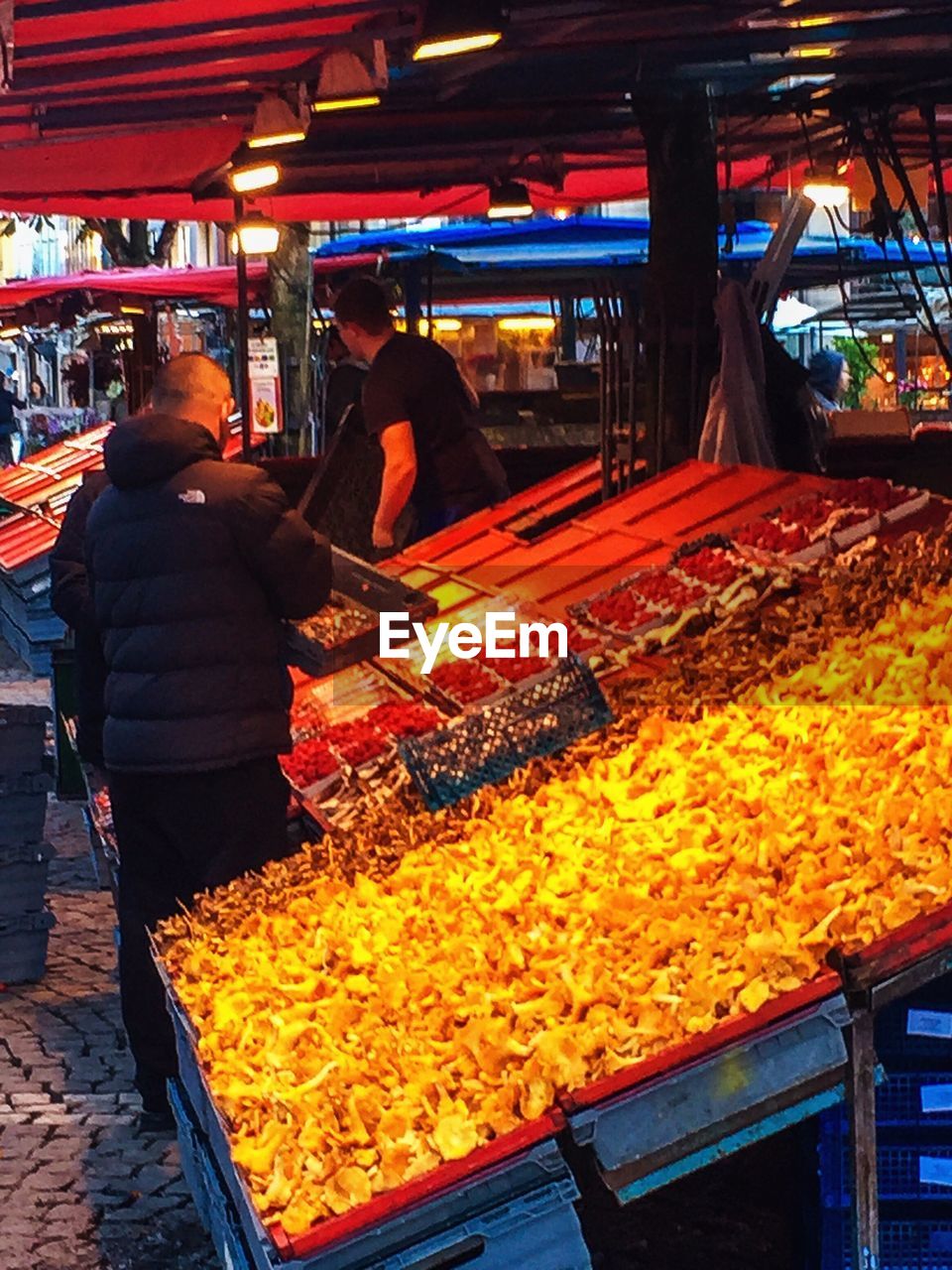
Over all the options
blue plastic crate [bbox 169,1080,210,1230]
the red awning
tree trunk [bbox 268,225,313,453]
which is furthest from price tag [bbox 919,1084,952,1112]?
the red awning

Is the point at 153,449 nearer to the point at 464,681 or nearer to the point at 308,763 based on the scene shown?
the point at 308,763

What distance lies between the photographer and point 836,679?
436cm

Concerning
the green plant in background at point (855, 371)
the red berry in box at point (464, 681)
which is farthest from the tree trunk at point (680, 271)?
the green plant in background at point (855, 371)

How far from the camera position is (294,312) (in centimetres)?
1573

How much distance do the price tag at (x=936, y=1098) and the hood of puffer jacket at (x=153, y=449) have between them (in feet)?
8.95

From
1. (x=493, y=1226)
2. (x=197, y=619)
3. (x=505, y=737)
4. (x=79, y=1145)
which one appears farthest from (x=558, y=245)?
(x=493, y=1226)

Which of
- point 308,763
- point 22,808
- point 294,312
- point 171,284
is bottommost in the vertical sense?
point 22,808

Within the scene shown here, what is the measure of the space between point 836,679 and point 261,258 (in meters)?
16.4

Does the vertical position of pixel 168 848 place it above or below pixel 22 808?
above

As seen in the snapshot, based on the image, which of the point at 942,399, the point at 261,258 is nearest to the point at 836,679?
the point at 261,258

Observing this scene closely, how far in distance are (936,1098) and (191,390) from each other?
2952 mm

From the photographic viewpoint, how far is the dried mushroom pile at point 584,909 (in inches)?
127

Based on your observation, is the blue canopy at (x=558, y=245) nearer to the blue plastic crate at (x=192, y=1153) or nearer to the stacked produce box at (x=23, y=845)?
the stacked produce box at (x=23, y=845)

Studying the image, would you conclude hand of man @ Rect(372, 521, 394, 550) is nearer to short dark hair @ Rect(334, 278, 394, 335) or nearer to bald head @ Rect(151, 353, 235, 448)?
short dark hair @ Rect(334, 278, 394, 335)
